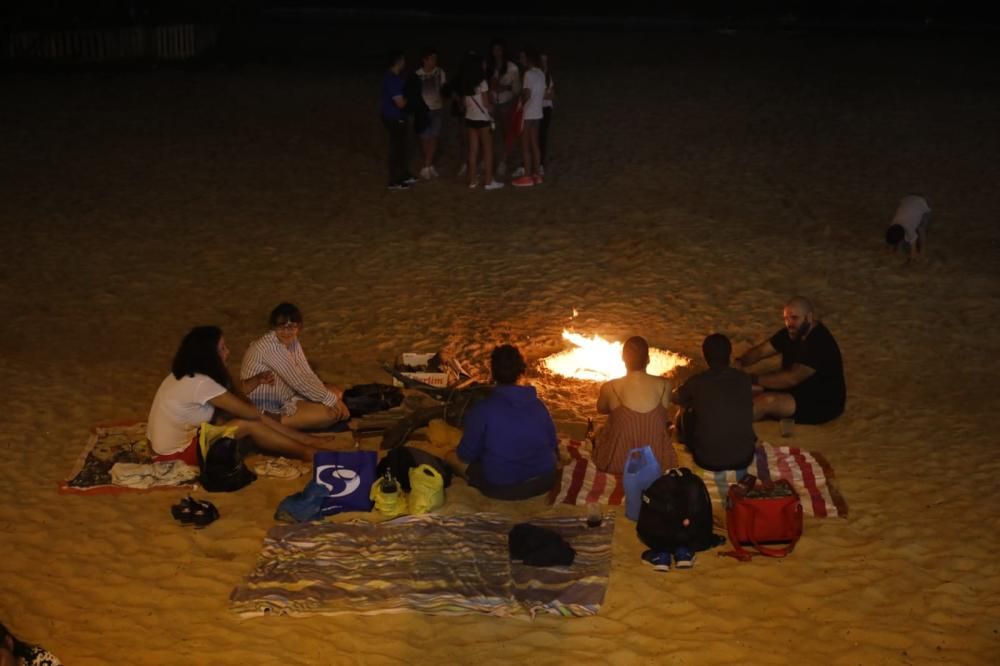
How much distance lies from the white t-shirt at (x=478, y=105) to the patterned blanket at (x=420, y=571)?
28.7 feet

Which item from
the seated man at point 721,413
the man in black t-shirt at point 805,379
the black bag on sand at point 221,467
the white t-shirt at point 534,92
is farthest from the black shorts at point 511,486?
the white t-shirt at point 534,92

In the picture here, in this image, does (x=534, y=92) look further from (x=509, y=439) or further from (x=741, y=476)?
(x=509, y=439)

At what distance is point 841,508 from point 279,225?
8766 millimetres

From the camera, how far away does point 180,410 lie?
8.09m

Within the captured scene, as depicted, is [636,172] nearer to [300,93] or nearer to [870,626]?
[300,93]

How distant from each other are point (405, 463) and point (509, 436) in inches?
29.2

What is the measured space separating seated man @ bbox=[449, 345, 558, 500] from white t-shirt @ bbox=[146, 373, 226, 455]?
71.4 inches

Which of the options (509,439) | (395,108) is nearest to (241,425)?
(509,439)

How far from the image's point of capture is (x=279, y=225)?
14477mm

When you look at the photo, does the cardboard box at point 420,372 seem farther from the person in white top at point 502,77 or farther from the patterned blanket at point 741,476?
the person in white top at point 502,77

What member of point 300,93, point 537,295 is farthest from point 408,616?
point 300,93

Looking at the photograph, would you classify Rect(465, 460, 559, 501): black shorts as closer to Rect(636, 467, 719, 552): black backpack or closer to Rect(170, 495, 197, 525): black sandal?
Rect(636, 467, 719, 552): black backpack

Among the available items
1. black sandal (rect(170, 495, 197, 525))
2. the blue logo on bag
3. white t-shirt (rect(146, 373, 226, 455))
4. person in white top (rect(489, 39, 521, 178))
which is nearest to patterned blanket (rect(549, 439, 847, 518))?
the blue logo on bag

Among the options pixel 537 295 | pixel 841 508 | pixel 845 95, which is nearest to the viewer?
pixel 841 508
